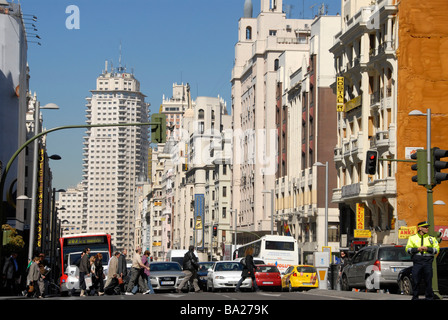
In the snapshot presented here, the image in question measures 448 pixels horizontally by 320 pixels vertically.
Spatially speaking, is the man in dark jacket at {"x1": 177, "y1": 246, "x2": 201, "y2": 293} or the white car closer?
the man in dark jacket at {"x1": 177, "y1": 246, "x2": 201, "y2": 293}

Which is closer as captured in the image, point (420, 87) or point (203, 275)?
point (203, 275)

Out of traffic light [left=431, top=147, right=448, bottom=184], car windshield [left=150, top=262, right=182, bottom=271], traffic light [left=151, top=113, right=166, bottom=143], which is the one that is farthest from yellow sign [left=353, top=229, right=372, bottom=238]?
traffic light [left=431, top=147, right=448, bottom=184]

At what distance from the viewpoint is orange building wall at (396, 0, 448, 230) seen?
54531 millimetres

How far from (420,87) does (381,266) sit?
88.7ft

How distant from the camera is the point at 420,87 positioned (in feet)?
181

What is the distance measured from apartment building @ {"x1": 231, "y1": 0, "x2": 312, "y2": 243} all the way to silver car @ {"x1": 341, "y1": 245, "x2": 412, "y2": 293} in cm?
5967

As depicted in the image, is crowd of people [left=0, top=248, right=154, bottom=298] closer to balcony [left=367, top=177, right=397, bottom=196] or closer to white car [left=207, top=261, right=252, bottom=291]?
white car [left=207, top=261, right=252, bottom=291]

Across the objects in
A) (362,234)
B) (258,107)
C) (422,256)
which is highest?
(258,107)

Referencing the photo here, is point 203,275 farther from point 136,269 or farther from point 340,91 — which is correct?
point 340,91

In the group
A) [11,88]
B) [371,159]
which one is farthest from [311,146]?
[371,159]

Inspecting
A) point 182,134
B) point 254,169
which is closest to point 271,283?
point 254,169

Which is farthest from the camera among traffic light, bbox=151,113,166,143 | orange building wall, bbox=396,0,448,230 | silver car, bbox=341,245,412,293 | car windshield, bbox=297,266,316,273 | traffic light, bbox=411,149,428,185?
orange building wall, bbox=396,0,448,230

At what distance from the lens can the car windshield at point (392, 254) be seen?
99.5ft
